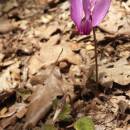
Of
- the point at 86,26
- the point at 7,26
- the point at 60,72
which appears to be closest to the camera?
the point at 86,26

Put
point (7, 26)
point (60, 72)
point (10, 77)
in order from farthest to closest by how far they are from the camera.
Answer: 1. point (7, 26)
2. point (10, 77)
3. point (60, 72)

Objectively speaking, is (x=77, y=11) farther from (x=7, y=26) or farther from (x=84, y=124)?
(x=7, y=26)

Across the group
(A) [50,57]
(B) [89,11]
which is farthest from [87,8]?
(A) [50,57]

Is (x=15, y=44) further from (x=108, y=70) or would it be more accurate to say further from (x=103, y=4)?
(x=103, y=4)

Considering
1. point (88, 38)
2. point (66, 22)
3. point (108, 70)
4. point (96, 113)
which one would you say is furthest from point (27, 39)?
point (96, 113)

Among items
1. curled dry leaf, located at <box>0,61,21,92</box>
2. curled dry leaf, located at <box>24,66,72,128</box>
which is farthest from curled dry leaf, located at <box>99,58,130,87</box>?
curled dry leaf, located at <box>0,61,21,92</box>

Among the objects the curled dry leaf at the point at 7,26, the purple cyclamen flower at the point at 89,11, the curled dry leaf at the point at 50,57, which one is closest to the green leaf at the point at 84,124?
the purple cyclamen flower at the point at 89,11
